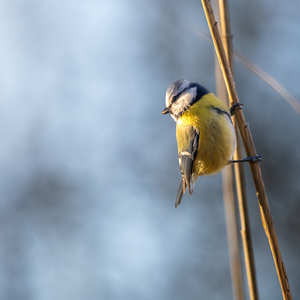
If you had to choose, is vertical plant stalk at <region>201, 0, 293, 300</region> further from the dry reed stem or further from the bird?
the bird

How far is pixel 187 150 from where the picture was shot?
1453 mm

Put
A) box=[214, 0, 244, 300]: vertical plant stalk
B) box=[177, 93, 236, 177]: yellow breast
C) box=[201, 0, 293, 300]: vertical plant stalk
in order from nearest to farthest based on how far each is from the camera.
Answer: box=[201, 0, 293, 300]: vertical plant stalk < box=[214, 0, 244, 300]: vertical plant stalk < box=[177, 93, 236, 177]: yellow breast

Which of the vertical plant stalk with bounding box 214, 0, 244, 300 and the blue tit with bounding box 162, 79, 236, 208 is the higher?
the blue tit with bounding box 162, 79, 236, 208

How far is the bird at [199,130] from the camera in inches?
52.3

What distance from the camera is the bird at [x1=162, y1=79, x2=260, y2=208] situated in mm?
1329

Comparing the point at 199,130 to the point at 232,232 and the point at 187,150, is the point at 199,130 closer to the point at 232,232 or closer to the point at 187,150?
the point at 187,150

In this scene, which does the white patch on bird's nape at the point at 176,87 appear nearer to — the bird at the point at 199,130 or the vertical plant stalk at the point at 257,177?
the bird at the point at 199,130

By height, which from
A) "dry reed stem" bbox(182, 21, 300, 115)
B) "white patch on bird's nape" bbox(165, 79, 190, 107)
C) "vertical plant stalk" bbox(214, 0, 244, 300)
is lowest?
"vertical plant stalk" bbox(214, 0, 244, 300)

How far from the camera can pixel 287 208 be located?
3023 millimetres

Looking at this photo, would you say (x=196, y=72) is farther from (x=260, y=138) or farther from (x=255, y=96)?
(x=260, y=138)

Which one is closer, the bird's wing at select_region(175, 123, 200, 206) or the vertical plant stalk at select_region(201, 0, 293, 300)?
the vertical plant stalk at select_region(201, 0, 293, 300)

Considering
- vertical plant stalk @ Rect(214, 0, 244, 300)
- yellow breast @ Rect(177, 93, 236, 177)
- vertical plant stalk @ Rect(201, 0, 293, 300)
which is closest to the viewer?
vertical plant stalk @ Rect(201, 0, 293, 300)

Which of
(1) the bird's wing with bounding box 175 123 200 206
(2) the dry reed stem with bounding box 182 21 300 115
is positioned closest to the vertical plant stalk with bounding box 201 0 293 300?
(2) the dry reed stem with bounding box 182 21 300 115

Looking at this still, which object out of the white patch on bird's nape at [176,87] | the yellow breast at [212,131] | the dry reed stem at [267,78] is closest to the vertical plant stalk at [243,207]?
the dry reed stem at [267,78]
